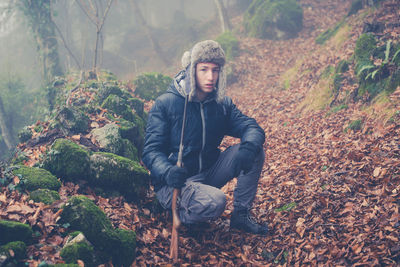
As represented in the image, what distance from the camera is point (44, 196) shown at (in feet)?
12.0

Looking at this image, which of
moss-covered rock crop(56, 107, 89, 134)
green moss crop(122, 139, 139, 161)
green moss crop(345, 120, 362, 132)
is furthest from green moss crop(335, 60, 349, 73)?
moss-covered rock crop(56, 107, 89, 134)

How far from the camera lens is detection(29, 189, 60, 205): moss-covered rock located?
11.8ft

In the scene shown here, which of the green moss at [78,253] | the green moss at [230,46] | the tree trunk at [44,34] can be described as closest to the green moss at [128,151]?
the green moss at [78,253]

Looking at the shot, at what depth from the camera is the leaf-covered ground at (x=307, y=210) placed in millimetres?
3461

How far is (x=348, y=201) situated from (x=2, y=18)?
20.4 metres

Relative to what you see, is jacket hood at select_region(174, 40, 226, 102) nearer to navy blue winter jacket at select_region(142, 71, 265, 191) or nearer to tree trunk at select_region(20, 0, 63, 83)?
navy blue winter jacket at select_region(142, 71, 265, 191)

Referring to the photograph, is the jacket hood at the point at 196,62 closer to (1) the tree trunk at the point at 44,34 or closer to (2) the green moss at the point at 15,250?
(2) the green moss at the point at 15,250

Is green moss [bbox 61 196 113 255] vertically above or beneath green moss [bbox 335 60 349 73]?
beneath

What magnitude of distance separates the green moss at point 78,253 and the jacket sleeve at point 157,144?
1.17 m

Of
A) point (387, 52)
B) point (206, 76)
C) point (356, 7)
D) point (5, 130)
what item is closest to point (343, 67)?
point (387, 52)

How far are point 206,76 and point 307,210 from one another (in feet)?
8.26

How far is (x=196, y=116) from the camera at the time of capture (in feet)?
13.5

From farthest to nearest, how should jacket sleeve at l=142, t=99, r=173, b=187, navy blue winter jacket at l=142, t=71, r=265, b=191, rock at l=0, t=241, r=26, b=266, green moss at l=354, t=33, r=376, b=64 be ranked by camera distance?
1. green moss at l=354, t=33, r=376, b=64
2. navy blue winter jacket at l=142, t=71, r=265, b=191
3. jacket sleeve at l=142, t=99, r=173, b=187
4. rock at l=0, t=241, r=26, b=266

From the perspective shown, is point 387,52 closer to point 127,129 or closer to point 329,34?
point 329,34
